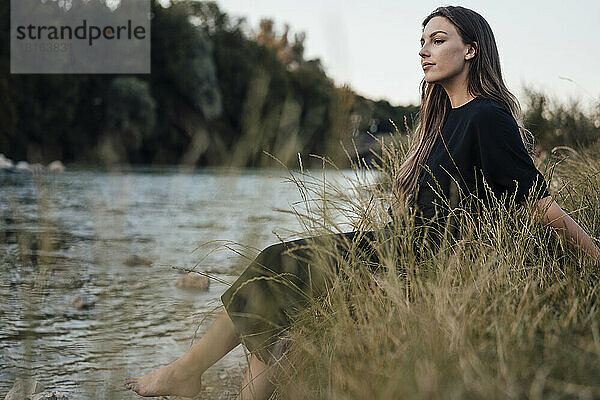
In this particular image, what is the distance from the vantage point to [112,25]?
20344mm

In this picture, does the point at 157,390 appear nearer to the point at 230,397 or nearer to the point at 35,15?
the point at 230,397

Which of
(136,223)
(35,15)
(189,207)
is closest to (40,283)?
(136,223)

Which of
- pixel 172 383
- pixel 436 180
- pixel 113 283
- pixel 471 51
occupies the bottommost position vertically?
pixel 172 383

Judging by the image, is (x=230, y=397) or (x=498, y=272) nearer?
(x=498, y=272)

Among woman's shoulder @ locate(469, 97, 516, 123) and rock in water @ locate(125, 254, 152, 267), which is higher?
woman's shoulder @ locate(469, 97, 516, 123)

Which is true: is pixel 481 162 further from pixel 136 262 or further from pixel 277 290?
pixel 136 262

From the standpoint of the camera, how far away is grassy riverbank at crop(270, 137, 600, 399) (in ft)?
3.52

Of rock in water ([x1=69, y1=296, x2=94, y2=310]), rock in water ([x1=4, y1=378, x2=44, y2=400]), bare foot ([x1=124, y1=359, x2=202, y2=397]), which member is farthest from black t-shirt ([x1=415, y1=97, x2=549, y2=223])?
rock in water ([x1=69, y1=296, x2=94, y2=310])

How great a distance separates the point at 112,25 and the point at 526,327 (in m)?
20.9

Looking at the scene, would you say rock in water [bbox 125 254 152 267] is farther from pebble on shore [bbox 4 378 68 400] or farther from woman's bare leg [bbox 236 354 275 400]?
woman's bare leg [bbox 236 354 275 400]

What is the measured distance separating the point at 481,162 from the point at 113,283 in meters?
1.17

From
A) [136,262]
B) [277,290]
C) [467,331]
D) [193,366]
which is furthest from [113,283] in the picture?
[136,262]

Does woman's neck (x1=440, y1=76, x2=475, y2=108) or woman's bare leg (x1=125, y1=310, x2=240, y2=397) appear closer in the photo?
woman's bare leg (x1=125, y1=310, x2=240, y2=397)

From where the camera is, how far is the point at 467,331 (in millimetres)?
1275
